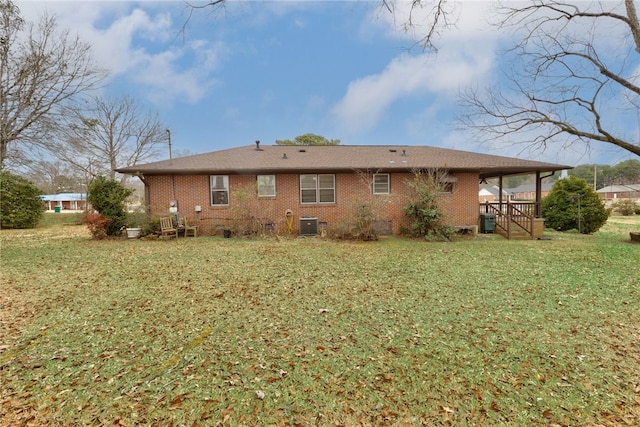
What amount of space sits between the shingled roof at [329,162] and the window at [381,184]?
47 cm

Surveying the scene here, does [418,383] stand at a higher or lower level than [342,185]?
lower

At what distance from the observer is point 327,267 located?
22.9 ft

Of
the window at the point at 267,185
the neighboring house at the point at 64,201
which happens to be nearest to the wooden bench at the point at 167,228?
the window at the point at 267,185

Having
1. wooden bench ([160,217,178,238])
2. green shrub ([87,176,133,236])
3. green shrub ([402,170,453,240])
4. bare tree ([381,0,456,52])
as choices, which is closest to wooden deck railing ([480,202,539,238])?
green shrub ([402,170,453,240])

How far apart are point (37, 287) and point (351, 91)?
19.6 metres

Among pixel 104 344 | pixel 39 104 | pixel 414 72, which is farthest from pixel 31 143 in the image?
pixel 414 72

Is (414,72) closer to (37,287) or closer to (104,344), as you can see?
(104,344)

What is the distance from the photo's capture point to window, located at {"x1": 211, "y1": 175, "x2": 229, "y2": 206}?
12148 millimetres

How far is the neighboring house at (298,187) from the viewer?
463 inches

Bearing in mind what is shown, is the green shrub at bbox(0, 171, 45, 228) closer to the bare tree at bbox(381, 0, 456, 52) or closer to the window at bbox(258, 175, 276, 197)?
the window at bbox(258, 175, 276, 197)

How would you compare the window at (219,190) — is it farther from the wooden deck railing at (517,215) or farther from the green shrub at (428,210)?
the wooden deck railing at (517,215)

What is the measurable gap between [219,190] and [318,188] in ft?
13.9

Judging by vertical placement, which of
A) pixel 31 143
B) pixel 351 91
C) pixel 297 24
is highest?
pixel 351 91

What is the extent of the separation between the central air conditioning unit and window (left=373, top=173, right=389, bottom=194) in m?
3.08
